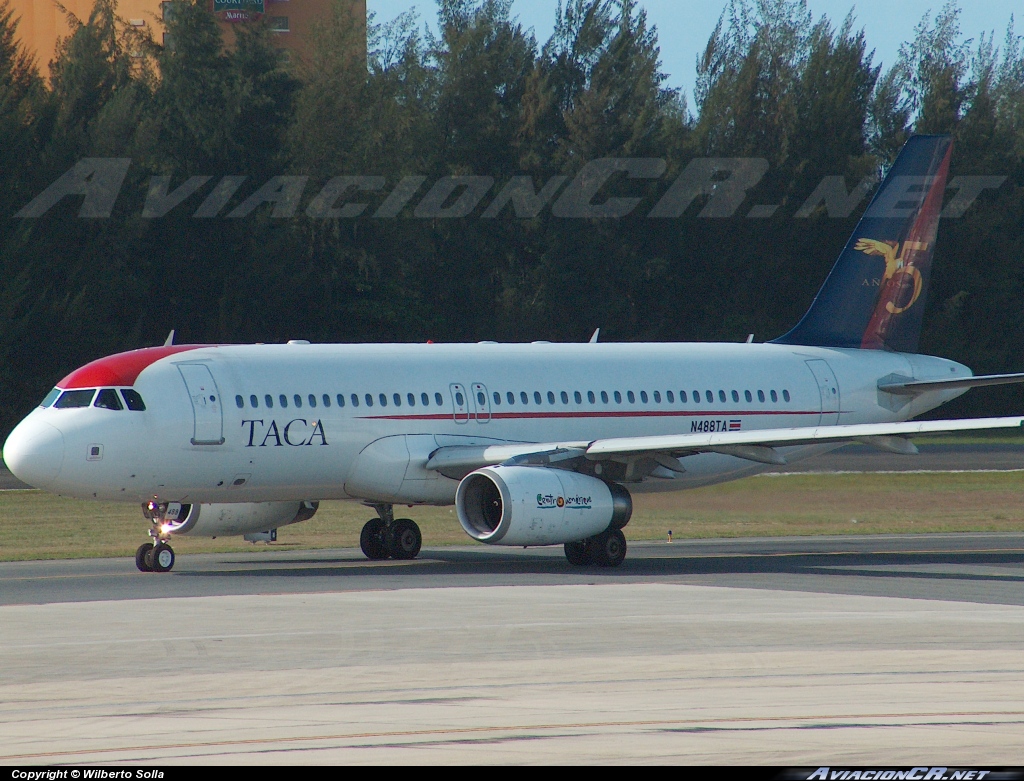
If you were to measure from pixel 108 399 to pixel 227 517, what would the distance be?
373 cm

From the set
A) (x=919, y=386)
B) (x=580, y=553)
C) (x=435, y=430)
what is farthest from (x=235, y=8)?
(x=580, y=553)

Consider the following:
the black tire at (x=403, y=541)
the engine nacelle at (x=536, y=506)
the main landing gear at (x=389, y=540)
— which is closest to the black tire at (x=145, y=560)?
the main landing gear at (x=389, y=540)

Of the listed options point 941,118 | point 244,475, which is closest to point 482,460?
point 244,475

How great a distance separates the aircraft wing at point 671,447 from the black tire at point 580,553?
1.42 metres

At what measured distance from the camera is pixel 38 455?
82.9 feet

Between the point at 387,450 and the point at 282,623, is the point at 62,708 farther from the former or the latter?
the point at 387,450

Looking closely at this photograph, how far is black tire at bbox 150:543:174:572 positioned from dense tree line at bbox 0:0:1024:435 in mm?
35088

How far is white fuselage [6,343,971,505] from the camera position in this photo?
25734 millimetres

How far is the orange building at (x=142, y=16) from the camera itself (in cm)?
10969

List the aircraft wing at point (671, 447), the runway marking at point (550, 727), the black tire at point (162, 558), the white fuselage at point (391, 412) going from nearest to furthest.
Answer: the runway marking at point (550, 727)
the white fuselage at point (391, 412)
the black tire at point (162, 558)
the aircraft wing at point (671, 447)

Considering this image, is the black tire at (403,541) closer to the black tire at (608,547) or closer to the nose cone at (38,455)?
the black tire at (608,547)

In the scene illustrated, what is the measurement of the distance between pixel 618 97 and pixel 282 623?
64153mm

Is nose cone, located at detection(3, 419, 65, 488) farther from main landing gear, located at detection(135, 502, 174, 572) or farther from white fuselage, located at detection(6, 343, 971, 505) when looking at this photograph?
main landing gear, located at detection(135, 502, 174, 572)

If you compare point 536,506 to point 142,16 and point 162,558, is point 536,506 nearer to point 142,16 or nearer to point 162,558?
point 162,558
